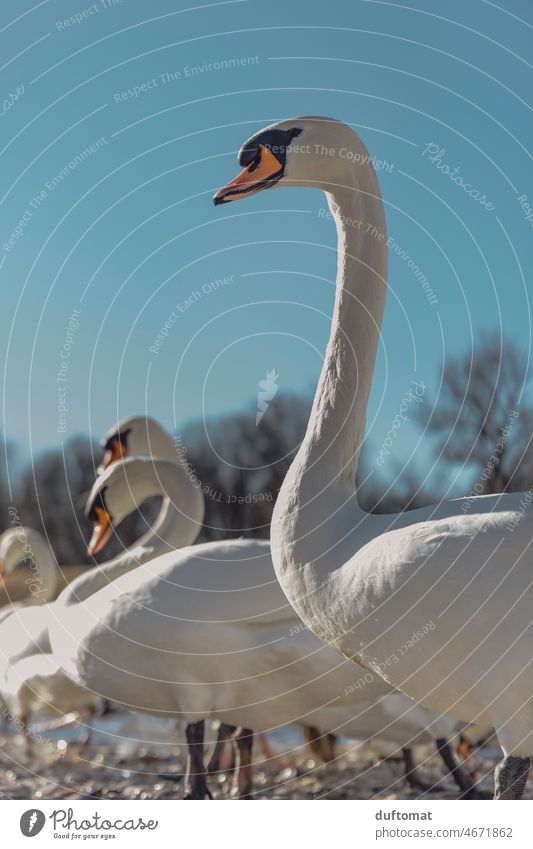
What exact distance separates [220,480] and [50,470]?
332 cm

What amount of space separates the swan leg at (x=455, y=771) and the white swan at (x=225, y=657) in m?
0.07

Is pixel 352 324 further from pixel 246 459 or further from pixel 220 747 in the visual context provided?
pixel 246 459

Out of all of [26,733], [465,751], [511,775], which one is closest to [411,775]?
[465,751]

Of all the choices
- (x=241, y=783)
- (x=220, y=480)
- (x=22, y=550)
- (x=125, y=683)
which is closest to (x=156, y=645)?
(x=125, y=683)

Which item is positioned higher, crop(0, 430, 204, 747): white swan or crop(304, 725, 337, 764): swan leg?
crop(0, 430, 204, 747): white swan

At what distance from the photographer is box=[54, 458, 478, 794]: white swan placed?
15.3 feet

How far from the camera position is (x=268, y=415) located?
9.31 meters

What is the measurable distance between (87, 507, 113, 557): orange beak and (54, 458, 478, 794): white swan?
1.30 meters

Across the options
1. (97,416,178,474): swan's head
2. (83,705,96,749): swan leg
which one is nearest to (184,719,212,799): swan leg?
(83,705,96,749): swan leg

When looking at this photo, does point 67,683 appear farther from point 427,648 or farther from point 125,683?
point 427,648

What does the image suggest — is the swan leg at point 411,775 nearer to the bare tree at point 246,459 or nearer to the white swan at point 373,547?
the white swan at point 373,547

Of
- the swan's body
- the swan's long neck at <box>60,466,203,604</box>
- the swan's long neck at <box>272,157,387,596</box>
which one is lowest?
the swan's body

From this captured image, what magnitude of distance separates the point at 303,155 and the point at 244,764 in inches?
119

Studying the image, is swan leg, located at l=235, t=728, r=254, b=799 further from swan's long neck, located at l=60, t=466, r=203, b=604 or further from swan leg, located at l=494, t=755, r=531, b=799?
swan leg, located at l=494, t=755, r=531, b=799
